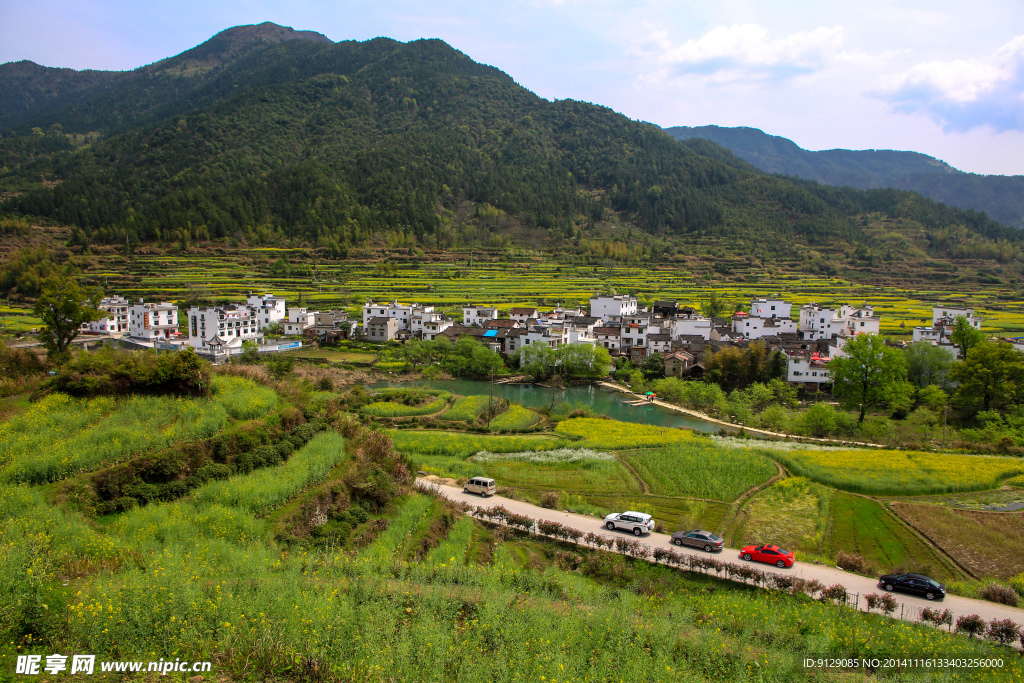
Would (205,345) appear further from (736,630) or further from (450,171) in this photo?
(450,171)

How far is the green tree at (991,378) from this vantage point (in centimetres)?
2753

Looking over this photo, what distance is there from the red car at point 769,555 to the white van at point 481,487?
23.1 feet

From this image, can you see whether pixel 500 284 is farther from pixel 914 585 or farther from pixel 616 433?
pixel 914 585

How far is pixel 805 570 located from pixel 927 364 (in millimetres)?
27111

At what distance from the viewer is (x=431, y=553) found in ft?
35.8

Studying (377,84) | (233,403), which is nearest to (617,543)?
(233,403)

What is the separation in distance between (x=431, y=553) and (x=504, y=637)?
435cm

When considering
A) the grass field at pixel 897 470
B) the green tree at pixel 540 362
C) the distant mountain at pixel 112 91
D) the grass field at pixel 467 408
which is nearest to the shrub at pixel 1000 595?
the grass field at pixel 897 470

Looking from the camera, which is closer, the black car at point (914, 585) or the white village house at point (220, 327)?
the black car at point (914, 585)

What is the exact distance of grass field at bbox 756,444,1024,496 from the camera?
18.0 m

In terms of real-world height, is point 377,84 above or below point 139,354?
above

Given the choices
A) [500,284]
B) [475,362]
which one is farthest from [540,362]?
[500,284]

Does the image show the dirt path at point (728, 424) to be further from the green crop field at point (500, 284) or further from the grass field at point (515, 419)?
the green crop field at point (500, 284)

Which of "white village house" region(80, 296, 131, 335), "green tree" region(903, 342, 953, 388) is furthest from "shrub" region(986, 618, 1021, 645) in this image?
"white village house" region(80, 296, 131, 335)
